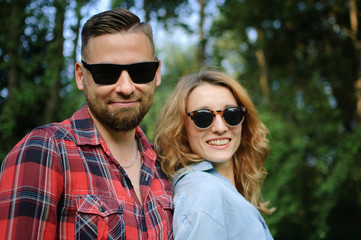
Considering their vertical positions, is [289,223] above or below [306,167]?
below

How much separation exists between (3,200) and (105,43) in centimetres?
95

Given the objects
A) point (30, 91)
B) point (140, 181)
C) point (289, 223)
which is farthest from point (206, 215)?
point (289, 223)

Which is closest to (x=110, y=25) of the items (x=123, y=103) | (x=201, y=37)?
(x=123, y=103)

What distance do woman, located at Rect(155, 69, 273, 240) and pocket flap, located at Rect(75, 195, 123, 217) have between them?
38 centimetres

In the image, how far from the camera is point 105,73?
1.85 m

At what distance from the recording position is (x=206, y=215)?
1.80 meters

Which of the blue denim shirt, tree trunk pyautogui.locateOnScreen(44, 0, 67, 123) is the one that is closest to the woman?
the blue denim shirt

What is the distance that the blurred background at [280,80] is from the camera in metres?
3.68

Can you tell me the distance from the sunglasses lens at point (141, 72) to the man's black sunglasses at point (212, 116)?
18.2 inches

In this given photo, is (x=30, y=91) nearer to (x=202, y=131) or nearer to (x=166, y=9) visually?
(x=202, y=131)

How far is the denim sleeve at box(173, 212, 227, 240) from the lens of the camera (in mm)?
1753

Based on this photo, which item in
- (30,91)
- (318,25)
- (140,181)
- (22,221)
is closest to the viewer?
(22,221)

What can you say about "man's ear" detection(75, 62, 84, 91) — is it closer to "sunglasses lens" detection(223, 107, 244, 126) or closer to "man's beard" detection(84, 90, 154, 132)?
"man's beard" detection(84, 90, 154, 132)

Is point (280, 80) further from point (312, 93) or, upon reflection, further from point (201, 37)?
point (201, 37)
